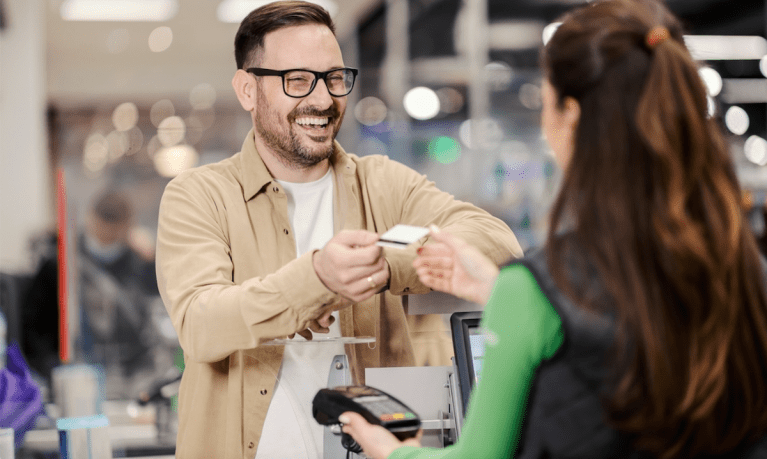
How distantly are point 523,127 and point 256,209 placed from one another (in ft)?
21.6

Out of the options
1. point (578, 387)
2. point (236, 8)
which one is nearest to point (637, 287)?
point (578, 387)

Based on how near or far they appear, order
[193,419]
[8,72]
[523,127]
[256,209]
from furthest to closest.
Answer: [523,127] → [8,72] → [256,209] → [193,419]

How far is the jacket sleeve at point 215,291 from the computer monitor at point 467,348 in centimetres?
25

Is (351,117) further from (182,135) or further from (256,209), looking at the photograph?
(256,209)

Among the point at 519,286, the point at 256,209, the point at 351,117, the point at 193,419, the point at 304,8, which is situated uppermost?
the point at 351,117

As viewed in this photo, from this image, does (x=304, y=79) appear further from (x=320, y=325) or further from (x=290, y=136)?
(x=320, y=325)

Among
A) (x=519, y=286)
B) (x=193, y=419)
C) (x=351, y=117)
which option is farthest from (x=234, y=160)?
(x=351, y=117)

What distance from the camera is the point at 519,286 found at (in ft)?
3.07

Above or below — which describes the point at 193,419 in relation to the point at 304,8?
below

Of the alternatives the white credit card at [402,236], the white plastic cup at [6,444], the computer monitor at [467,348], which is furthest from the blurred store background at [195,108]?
the white credit card at [402,236]

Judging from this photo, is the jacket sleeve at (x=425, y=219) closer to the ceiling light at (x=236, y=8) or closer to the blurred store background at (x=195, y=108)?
the blurred store background at (x=195, y=108)

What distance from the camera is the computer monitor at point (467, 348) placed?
137 cm

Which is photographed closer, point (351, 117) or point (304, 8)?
point (304, 8)

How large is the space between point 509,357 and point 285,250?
97cm
